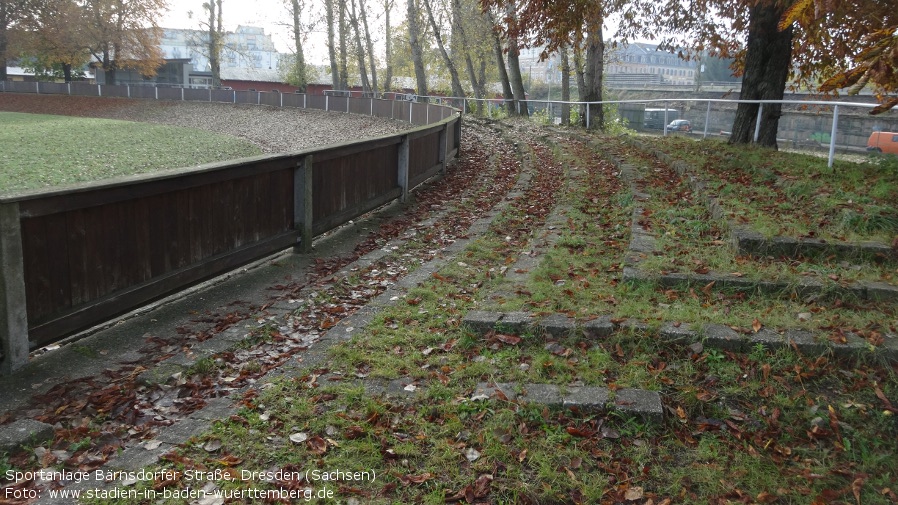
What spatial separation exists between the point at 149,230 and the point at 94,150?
20063 millimetres

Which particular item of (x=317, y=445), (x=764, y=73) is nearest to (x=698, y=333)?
(x=317, y=445)

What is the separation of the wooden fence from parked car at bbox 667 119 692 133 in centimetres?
1021

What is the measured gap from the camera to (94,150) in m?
24.0

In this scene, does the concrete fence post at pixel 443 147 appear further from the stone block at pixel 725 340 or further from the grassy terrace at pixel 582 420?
the stone block at pixel 725 340

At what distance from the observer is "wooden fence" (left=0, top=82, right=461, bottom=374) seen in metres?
5.08

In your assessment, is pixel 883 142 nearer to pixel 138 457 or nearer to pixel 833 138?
pixel 833 138

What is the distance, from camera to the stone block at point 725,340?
4945 millimetres

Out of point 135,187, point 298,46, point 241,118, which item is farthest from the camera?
point 298,46

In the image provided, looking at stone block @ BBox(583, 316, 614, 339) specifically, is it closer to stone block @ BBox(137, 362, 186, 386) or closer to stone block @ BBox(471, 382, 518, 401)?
stone block @ BBox(471, 382, 518, 401)

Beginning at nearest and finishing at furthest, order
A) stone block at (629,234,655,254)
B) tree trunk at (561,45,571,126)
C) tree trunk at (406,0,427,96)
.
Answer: stone block at (629,234,655,254) → tree trunk at (561,45,571,126) → tree trunk at (406,0,427,96)

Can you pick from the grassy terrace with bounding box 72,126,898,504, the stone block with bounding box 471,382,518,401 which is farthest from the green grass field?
the stone block with bounding box 471,382,518,401

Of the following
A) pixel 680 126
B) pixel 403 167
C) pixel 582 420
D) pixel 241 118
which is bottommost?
pixel 582 420

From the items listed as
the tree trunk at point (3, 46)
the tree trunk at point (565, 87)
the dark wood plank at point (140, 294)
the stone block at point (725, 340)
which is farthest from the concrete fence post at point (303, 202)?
the tree trunk at point (3, 46)

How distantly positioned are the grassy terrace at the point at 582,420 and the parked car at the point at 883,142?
24.0 feet
